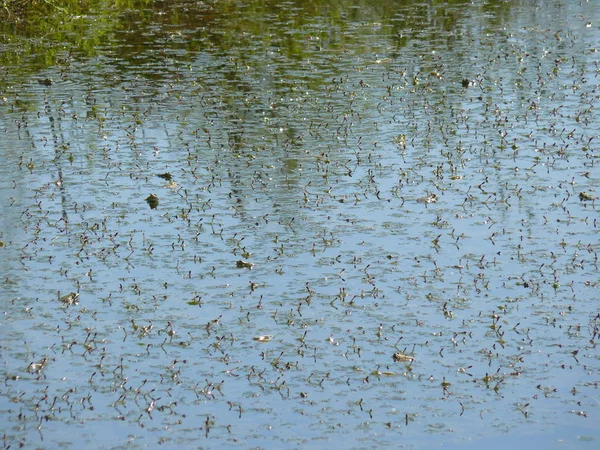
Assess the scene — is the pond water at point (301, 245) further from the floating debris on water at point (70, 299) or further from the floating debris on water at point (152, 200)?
the floating debris on water at point (152, 200)

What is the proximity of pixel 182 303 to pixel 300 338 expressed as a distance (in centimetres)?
134

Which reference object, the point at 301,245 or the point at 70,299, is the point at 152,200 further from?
the point at 70,299

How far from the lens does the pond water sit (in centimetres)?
800

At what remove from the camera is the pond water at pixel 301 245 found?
8000 mm

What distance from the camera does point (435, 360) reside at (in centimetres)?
868

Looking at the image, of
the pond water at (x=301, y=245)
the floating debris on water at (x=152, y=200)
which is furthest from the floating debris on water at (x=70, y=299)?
the floating debris on water at (x=152, y=200)

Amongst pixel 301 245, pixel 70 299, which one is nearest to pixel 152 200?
pixel 301 245

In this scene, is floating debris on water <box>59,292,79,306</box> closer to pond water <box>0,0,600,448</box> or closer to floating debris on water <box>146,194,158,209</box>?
pond water <box>0,0,600,448</box>

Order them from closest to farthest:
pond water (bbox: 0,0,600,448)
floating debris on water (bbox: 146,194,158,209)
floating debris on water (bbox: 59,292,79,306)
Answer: pond water (bbox: 0,0,600,448)
floating debris on water (bbox: 59,292,79,306)
floating debris on water (bbox: 146,194,158,209)

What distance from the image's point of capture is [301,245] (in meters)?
11.2

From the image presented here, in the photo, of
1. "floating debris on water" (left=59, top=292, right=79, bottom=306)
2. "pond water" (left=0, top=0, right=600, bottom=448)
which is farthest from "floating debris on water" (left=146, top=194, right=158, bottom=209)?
"floating debris on water" (left=59, top=292, right=79, bottom=306)

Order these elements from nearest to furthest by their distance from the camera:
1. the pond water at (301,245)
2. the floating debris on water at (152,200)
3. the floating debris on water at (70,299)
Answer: the pond water at (301,245), the floating debris on water at (70,299), the floating debris on water at (152,200)

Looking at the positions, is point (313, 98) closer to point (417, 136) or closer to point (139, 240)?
point (417, 136)

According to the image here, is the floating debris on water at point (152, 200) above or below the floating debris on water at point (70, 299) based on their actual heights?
above
